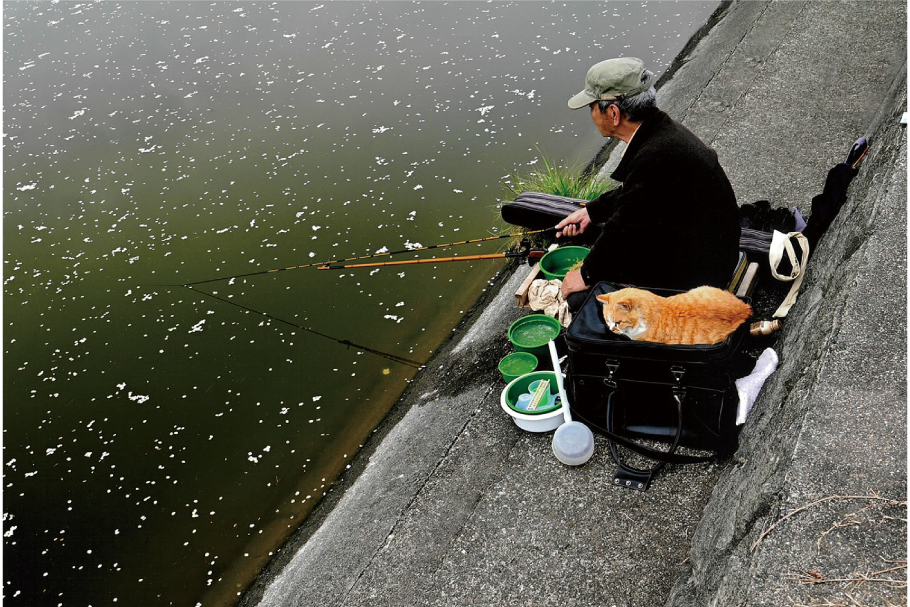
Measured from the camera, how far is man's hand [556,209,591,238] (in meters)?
3.38

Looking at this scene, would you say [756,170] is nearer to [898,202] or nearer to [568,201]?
[568,201]

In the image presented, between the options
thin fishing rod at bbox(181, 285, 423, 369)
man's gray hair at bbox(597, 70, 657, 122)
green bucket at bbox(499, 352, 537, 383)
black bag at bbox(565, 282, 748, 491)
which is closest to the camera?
black bag at bbox(565, 282, 748, 491)

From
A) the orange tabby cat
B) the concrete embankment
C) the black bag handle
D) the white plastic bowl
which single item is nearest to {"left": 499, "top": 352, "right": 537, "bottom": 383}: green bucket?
the concrete embankment

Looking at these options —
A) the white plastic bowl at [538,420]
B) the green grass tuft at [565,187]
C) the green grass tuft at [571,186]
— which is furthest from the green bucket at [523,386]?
the green grass tuft at [571,186]

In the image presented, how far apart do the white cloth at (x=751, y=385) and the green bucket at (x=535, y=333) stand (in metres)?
0.99

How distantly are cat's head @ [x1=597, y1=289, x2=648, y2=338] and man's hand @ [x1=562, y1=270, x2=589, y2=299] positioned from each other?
0.47 meters

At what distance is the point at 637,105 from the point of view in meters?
2.67

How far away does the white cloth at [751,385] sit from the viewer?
2426 mm

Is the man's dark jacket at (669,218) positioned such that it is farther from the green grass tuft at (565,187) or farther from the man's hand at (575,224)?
the green grass tuft at (565,187)

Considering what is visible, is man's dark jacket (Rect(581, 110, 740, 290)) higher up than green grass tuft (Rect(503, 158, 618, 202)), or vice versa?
man's dark jacket (Rect(581, 110, 740, 290))

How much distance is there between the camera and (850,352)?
190 cm

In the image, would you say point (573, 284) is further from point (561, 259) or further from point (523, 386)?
point (561, 259)

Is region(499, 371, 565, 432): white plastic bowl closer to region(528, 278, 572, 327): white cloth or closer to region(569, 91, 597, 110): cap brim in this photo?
region(528, 278, 572, 327): white cloth

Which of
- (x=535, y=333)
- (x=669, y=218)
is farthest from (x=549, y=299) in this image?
(x=669, y=218)
